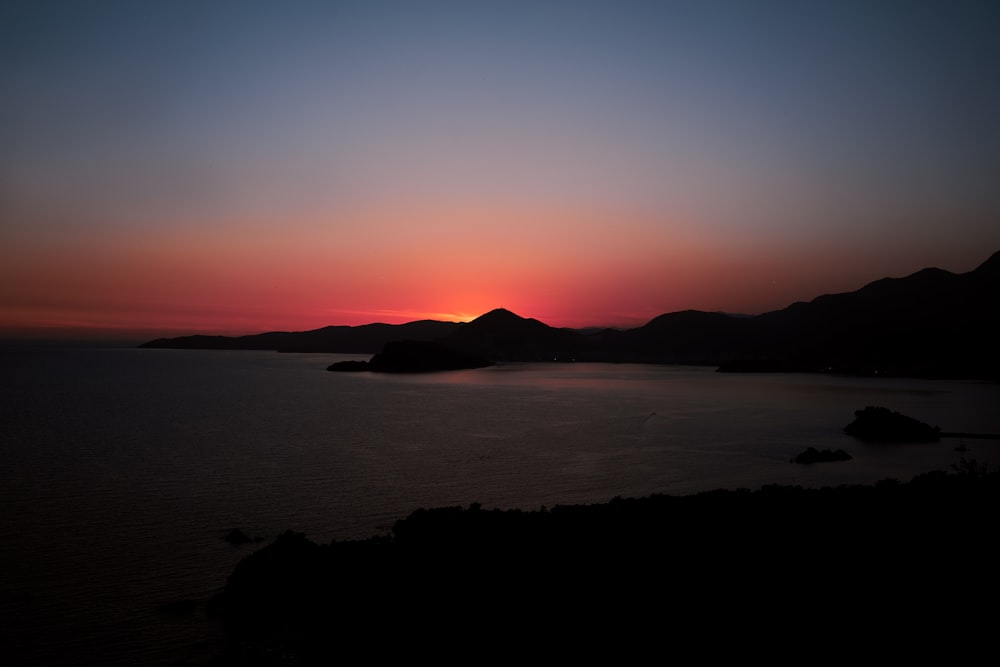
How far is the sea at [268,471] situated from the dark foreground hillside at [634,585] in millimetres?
2781

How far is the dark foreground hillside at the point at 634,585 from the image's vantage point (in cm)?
1365

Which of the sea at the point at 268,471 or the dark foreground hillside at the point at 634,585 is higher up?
the dark foreground hillside at the point at 634,585

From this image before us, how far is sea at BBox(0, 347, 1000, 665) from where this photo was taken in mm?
17906

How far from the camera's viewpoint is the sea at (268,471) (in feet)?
58.7

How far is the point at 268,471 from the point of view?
37688mm

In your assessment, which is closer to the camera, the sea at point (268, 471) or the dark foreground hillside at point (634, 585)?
the dark foreground hillside at point (634, 585)

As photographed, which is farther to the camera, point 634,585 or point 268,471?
point 268,471

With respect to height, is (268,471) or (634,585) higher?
(634,585)

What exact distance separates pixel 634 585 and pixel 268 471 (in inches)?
1088

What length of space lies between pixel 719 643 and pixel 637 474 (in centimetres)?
2552

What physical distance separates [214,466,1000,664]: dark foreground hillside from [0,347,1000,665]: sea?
9.13 ft

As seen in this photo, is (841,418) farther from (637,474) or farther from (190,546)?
(190,546)

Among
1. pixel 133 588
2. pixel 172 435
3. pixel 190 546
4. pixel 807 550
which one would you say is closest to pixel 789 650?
pixel 807 550

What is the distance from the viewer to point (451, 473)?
38125 millimetres
